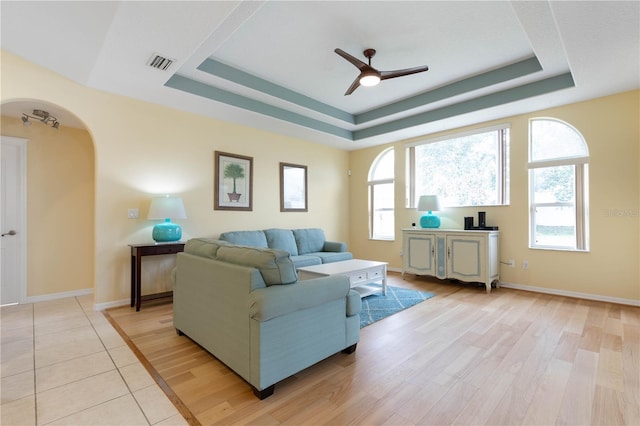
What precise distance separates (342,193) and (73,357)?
5.24 m

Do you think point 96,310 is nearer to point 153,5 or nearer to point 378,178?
point 153,5

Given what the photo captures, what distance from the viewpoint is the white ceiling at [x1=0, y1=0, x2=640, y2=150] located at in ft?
7.86

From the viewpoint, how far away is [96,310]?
3.52 meters

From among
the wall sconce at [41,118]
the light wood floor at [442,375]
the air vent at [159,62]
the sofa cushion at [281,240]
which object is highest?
the air vent at [159,62]

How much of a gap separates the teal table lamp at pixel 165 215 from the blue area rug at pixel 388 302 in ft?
8.31

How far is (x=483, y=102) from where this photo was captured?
4250mm

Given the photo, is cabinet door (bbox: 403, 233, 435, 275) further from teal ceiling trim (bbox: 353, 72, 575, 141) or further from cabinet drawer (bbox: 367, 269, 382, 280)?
teal ceiling trim (bbox: 353, 72, 575, 141)

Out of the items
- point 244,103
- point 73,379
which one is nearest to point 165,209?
point 244,103

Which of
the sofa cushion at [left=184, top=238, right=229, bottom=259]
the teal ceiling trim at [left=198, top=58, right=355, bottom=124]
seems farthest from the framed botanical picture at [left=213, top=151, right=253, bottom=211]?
the sofa cushion at [left=184, top=238, right=229, bottom=259]

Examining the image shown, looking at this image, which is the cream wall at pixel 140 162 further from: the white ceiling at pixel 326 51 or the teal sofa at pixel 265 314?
the teal sofa at pixel 265 314

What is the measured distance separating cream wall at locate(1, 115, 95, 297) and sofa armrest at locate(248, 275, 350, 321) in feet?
12.6

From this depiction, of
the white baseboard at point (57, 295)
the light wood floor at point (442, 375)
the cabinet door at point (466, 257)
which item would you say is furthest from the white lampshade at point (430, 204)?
the white baseboard at point (57, 295)

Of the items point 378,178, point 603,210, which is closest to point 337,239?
point 378,178

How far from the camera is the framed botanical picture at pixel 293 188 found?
5.53 m
